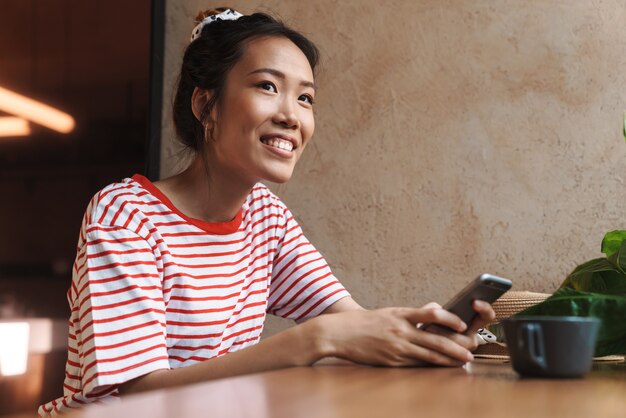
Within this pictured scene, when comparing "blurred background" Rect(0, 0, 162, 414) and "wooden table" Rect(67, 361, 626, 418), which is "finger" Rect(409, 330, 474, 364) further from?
"blurred background" Rect(0, 0, 162, 414)

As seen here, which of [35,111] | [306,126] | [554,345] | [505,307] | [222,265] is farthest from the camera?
[35,111]

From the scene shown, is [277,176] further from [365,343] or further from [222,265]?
[365,343]

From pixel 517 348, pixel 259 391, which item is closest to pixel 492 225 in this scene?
pixel 517 348

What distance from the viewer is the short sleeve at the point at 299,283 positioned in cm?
152

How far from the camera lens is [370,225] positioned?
2.36 metres

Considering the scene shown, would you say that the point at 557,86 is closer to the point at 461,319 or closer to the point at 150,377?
the point at 461,319

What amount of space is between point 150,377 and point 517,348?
550mm

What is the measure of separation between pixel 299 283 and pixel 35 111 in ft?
2.91

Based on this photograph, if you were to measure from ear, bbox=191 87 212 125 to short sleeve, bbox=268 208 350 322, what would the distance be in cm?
28

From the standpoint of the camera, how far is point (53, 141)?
6.59 feet

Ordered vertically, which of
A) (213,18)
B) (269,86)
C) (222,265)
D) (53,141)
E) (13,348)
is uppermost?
(213,18)

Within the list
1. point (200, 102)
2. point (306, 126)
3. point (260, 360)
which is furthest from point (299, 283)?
point (260, 360)

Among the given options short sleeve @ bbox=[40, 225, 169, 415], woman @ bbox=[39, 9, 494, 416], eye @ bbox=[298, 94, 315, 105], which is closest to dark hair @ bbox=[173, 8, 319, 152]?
woman @ bbox=[39, 9, 494, 416]

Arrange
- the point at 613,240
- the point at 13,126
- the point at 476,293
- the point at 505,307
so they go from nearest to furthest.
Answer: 1. the point at 476,293
2. the point at 613,240
3. the point at 505,307
4. the point at 13,126
